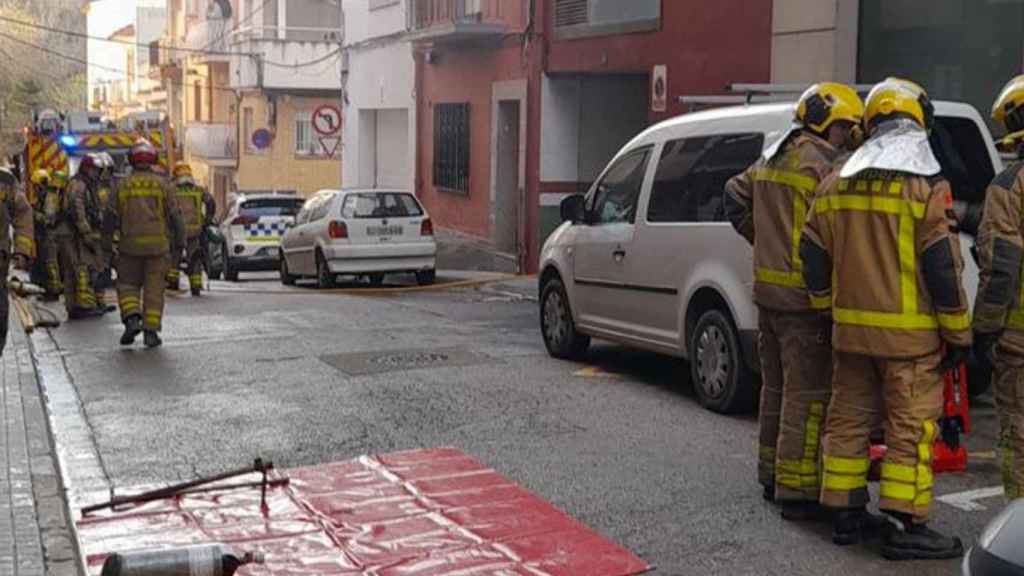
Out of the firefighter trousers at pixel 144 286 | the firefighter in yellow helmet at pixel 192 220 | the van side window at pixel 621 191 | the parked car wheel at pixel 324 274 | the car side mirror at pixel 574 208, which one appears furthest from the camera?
the parked car wheel at pixel 324 274

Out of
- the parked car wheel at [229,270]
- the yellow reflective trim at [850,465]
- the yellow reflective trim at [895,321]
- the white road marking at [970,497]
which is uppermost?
the yellow reflective trim at [895,321]

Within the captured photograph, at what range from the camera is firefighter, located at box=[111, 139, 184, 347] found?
39.4 feet

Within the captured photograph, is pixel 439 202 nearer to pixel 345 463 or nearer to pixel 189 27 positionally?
pixel 345 463

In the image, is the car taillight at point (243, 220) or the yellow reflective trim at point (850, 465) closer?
the yellow reflective trim at point (850, 465)

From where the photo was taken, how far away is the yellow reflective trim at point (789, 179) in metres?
6.53

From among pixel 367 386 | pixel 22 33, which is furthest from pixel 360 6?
pixel 22 33

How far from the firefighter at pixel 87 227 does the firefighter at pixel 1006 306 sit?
10.9 meters

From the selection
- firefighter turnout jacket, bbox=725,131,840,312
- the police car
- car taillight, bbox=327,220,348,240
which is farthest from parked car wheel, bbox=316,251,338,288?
firefighter turnout jacket, bbox=725,131,840,312

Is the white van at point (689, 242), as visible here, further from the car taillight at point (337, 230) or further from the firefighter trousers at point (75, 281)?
the car taillight at point (337, 230)

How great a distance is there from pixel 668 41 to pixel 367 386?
8.37 m

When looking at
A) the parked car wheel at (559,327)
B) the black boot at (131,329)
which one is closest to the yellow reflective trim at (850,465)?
the parked car wheel at (559,327)

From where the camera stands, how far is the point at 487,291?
749 inches

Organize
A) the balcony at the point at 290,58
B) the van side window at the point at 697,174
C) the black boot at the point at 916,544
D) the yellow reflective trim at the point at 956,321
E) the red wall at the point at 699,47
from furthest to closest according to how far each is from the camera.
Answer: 1. the balcony at the point at 290,58
2. the red wall at the point at 699,47
3. the van side window at the point at 697,174
4. the black boot at the point at 916,544
5. the yellow reflective trim at the point at 956,321

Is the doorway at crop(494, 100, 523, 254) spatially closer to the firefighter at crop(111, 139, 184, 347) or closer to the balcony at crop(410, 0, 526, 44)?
the balcony at crop(410, 0, 526, 44)
